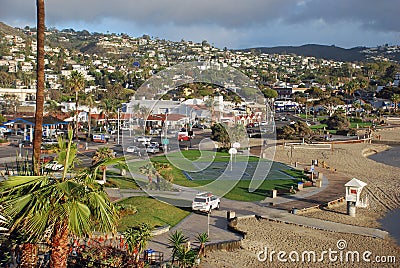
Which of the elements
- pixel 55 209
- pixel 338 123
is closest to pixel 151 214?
pixel 55 209

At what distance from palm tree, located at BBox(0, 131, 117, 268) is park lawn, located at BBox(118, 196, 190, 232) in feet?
26.6

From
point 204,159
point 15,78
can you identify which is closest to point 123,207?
point 204,159

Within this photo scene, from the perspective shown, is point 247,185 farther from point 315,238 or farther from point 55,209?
point 55,209

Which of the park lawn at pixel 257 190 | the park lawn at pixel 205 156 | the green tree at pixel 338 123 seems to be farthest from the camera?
the green tree at pixel 338 123

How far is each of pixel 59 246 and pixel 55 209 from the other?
0.80m

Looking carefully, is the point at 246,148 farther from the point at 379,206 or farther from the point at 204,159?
the point at 379,206

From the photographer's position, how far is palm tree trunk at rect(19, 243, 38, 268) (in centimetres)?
753

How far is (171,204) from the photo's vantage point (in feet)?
61.3

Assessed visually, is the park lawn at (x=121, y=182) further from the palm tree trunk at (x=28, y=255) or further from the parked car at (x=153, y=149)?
the palm tree trunk at (x=28, y=255)

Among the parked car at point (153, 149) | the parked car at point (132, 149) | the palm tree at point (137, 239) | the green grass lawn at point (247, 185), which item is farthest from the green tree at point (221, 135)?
the palm tree at point (137, 239)

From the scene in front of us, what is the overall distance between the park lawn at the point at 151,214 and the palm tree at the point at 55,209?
8.09 m

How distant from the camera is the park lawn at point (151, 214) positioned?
51.8ft

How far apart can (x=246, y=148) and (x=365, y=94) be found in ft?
Result: 306

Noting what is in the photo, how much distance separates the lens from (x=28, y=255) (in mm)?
7559
